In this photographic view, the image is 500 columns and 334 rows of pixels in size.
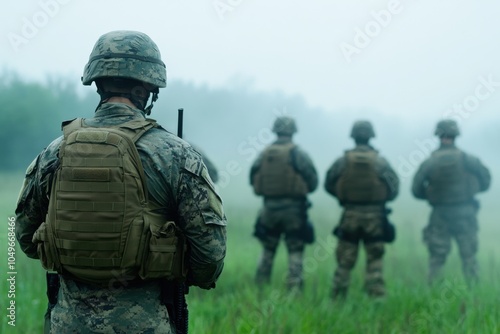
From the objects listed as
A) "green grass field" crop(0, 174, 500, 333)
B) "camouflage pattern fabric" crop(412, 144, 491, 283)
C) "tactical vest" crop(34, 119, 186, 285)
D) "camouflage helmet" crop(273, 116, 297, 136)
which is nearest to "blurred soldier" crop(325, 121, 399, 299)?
"green grass field" crop(0, 174, 500, 333)

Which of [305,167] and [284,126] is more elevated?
[284,126]

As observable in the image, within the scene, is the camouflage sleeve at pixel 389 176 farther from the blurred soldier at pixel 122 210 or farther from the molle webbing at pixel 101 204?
the molle webbing at pixel 101 204

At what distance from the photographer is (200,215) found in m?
2.69

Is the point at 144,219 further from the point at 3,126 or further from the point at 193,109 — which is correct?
the point at 193,109

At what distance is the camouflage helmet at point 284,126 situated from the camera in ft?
25.6

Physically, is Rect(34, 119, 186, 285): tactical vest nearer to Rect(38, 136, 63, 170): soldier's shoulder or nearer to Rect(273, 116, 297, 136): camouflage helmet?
Rect(38, 136, 63, 170): soldier's shoulder

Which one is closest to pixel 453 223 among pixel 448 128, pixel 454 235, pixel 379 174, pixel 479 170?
pixel 454 235

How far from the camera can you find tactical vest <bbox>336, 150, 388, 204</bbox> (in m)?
7.15

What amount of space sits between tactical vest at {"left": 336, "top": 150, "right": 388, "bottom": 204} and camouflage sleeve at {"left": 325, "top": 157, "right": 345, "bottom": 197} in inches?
3.3

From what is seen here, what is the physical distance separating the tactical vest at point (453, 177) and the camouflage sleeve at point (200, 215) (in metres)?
5.79

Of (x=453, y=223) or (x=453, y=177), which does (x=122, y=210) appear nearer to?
(x=453, y=177)

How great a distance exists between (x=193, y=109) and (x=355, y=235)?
21.5 meters

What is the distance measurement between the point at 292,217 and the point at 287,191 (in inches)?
12.1

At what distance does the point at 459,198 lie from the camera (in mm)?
8094
